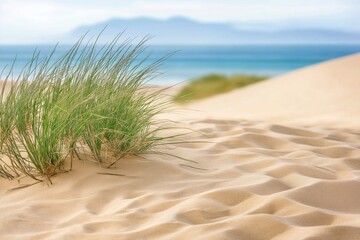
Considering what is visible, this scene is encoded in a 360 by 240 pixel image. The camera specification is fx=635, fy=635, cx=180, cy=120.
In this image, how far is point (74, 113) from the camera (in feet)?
7.70

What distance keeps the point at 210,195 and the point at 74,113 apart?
619 mm

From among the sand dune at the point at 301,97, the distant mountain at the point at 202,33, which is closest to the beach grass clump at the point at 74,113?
the sand dune at the point at 301,97

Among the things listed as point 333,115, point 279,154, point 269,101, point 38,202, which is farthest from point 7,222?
point 269,101

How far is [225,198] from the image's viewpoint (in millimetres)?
2074

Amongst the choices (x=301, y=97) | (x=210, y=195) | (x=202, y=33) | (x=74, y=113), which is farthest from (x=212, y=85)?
(x=202, y=33)

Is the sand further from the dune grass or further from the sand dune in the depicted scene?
the dune grass

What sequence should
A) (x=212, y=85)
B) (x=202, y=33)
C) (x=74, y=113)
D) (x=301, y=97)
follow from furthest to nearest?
(x=202, y=33)
(x=212, y=85)
(x=301, y=97)
(x=74, y=113)

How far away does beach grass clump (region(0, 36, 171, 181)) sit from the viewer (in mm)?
2338

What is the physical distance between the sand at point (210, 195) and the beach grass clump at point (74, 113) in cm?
7

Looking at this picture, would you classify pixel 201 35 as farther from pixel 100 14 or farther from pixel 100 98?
pixel 100 98

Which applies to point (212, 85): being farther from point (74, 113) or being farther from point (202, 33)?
point (202, 33)

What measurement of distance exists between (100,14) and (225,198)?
50.5m

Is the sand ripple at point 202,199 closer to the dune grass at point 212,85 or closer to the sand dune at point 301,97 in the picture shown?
the sand dune at point 301,97

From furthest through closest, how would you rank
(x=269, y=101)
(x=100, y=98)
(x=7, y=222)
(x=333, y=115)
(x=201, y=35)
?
(x=201, y=35), (x=269, y=101), (x=333, y=115), (x=100, y=98), (x=7, y=222)
